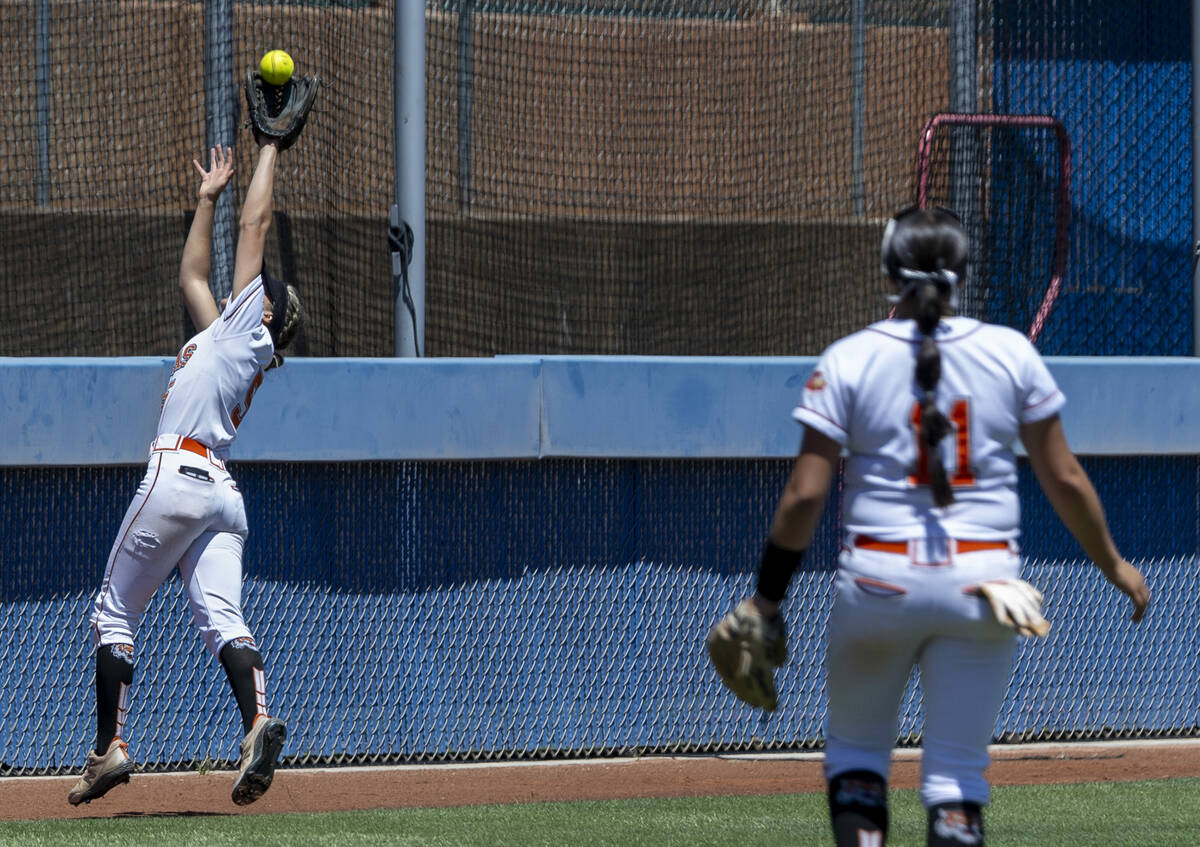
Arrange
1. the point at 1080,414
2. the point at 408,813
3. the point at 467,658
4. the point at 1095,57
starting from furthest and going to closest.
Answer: the point at 1095,57 → the point at 1080,414 → the point at 467,658 → the point at 408,813

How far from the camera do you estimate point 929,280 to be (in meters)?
3.10

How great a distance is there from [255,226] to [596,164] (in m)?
2.68

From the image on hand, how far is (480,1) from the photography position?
7379 millimetres

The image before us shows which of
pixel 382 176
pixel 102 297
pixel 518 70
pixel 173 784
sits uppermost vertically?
pixel 518 70

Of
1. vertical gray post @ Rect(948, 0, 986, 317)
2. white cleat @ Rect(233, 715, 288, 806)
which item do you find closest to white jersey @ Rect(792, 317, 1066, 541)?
white cleat @ Rect(233, 715, 288, 806)

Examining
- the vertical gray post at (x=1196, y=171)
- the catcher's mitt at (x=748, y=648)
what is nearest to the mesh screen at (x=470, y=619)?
the vertical gray post at (x=1196, y=171)

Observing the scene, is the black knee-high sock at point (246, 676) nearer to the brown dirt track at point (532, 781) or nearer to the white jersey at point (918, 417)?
the brown dirt track at point (532, 781)

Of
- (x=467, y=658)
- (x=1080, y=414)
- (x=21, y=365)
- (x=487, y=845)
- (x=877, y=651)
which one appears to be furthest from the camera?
(x=1080, y=414)

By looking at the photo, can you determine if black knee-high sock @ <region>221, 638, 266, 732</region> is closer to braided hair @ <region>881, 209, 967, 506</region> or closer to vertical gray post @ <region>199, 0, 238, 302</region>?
vertical gray post @ <region>199, 0, 238, 302</region>

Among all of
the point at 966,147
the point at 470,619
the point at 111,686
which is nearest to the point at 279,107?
the point at 111,686

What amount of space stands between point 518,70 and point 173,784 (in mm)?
3572

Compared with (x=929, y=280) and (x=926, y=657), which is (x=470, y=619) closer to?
(x=926, y=657)

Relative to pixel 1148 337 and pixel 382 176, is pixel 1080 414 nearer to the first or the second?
pixel 1148 337

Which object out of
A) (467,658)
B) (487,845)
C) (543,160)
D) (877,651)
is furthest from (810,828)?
(543,160)
